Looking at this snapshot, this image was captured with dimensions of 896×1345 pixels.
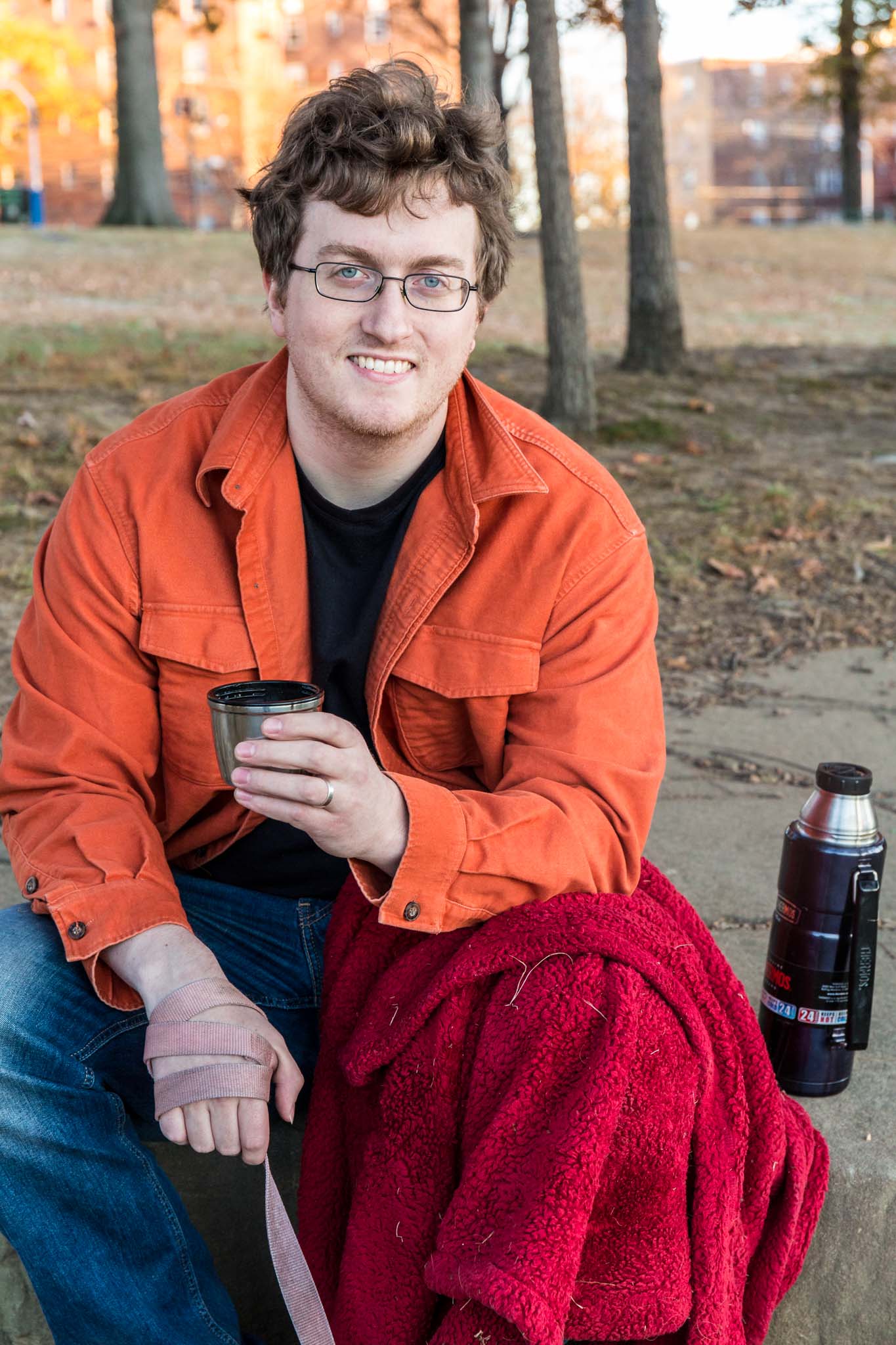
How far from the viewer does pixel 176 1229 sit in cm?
228

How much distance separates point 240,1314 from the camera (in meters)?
2.73

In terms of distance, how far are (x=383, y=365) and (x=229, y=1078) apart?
1.21 m

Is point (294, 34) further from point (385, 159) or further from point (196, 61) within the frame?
point (385, 159)

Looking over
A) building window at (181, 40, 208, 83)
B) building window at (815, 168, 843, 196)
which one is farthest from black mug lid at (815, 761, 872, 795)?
building window at (815, 168, 843, 196)

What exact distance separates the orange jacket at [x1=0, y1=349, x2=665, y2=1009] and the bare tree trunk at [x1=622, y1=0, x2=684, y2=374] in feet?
27.3

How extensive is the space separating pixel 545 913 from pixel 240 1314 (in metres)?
1.17

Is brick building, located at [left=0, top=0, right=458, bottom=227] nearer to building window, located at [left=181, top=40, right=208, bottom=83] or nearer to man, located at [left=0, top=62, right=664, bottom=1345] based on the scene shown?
building window, located at [left=181, top=40, right=208, bottom=83]

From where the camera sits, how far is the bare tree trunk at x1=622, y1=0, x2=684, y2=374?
388 inches

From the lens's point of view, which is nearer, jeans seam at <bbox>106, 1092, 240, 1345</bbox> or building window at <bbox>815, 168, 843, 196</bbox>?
jeans seam at <bbox>106, 1092, 240, 1345</bbox>

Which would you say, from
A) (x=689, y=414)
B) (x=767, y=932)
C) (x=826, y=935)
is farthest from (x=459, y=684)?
(x=689, y=414)

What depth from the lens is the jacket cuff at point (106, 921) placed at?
2.24 metres

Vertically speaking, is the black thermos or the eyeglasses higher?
the eyeglasses

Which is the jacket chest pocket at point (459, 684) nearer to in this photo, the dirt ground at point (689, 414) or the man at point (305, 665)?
the man at point (305, 665)

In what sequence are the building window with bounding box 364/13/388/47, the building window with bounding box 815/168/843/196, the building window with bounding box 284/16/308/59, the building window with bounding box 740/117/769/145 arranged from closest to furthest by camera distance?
1. the building window with bounding box 364/13/388/47
2. the building window with bounding box 284/16/308/59
3. the building window with bounding box 740/117/769/145
4. the building window with bounding box 815/168/843/196
